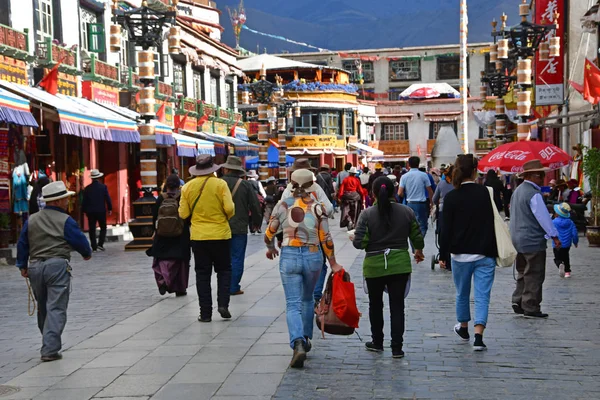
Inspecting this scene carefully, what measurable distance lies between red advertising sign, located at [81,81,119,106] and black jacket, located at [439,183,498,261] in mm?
17141

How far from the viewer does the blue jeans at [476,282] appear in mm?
8172

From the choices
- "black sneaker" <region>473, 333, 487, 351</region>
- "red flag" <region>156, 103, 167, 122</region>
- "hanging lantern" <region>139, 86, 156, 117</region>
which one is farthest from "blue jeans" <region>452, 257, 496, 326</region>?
"red flag" <region>156, 103, 167, 122</region>

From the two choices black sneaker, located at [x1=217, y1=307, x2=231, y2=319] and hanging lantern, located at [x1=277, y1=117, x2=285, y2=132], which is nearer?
black sneaker, located at [x1=217, y1=307, x2=231, y2=319]

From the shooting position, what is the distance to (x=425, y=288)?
478 inches

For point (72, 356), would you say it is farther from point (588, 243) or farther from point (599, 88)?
point (599, 88)

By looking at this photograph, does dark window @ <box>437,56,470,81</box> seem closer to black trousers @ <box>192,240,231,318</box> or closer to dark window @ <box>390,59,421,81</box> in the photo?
dark window @ <box>390,59,421,81</box>

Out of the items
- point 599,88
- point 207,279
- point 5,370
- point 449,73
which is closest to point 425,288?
point 207,279

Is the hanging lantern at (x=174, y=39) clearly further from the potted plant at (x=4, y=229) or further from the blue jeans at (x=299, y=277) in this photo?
the blue jeans at (x=299, y=277)

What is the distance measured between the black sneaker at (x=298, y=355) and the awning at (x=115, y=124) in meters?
14.2

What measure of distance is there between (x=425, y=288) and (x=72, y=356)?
5.60m

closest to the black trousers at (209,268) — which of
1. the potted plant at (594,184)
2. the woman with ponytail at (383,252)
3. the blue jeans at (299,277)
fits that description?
the blue jeans at (299,277)

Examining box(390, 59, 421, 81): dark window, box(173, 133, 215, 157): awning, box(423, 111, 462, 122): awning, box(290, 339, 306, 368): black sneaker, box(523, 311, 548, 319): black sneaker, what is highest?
box(390, 59, 421, 81): dark window

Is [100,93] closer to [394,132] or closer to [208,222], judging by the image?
[208,222]

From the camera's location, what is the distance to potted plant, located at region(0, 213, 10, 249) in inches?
647
